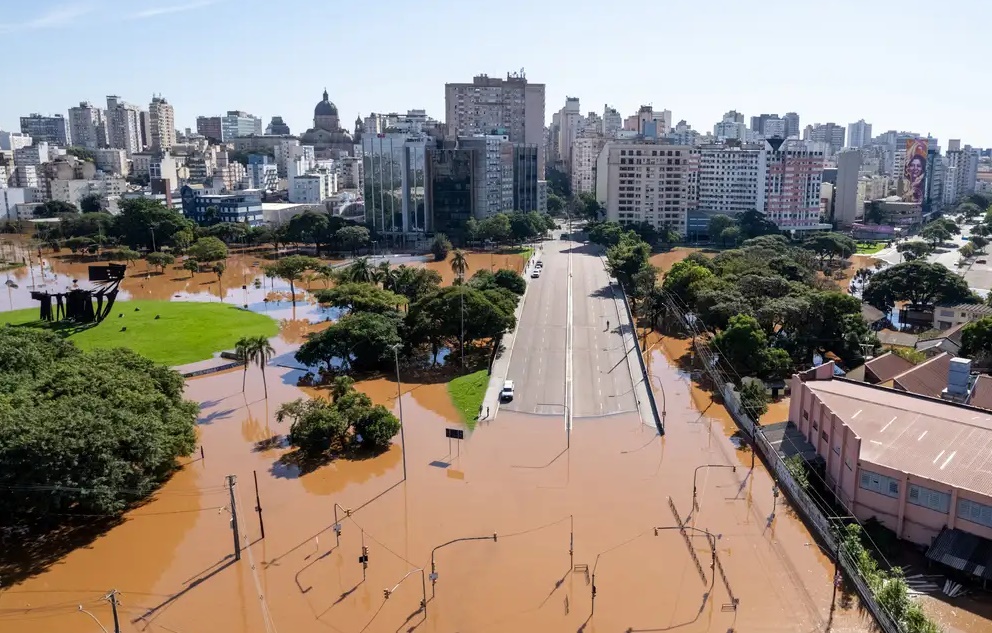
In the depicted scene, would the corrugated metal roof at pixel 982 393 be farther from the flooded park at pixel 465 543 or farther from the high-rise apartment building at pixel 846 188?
the high-rise apartment building at pixel 846 188

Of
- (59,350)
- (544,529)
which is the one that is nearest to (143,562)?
(544,529)

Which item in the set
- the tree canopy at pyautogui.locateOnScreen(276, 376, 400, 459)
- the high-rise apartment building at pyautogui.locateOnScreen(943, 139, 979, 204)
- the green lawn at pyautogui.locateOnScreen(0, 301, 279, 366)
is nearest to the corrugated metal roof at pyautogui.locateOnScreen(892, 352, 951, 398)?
the tree canopy at pyautogui.locateOnScreen(276, 376, 400, 459)

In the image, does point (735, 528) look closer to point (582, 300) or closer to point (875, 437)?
point (875, 437)

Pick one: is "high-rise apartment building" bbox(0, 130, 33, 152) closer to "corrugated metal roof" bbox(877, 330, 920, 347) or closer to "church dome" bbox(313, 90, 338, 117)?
"church dome" bbox(313, 90, 338, 117)

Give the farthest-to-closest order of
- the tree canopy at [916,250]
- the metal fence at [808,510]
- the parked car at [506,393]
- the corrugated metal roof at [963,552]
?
1. the tree canopy at [916,250]
2. the parked car at [506,393]
3. the corrugated metal roof at [963,552]
4. the metal fence at [808,510]

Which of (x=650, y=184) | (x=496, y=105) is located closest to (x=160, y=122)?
(x=496, y=105)

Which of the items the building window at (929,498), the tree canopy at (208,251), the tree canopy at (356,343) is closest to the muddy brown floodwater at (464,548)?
the building window at (929,498)
